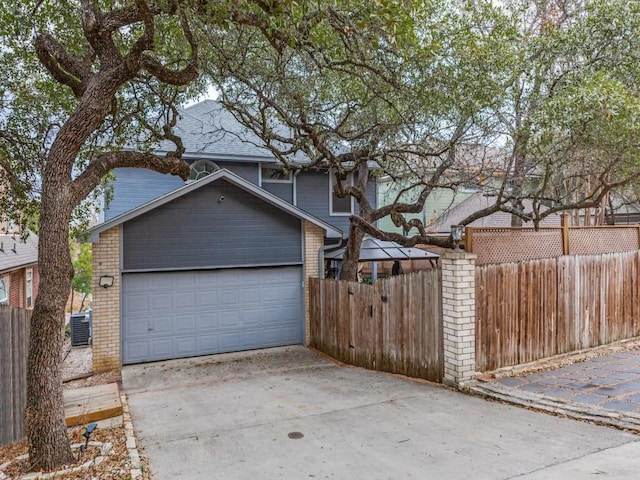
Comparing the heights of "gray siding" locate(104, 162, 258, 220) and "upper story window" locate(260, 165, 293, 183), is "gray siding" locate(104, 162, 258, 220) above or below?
below

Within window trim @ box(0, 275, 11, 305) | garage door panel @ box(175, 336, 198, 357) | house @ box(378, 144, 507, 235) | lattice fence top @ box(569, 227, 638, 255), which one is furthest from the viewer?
window trim @ box(0, 275, 11, 305)

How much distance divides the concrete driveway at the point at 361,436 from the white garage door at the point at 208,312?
2.42 metres

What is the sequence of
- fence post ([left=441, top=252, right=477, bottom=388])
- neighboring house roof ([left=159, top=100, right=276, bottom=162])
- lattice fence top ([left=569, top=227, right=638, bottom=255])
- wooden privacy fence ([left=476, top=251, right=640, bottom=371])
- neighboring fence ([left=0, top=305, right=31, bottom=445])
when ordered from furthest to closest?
neighboring house roof ([left=159, top=100, right=276, bottom=162]), lattice fence top ([left=569, top=227, right=638, bottom=255]), wooden privacy fence ([left=476, top=251, right=640, bottom=371]), fence post ([left=441, top=252, right=477, bottom=388]), neighboring fence ([left=0, top=305, right=31, bottom=445])

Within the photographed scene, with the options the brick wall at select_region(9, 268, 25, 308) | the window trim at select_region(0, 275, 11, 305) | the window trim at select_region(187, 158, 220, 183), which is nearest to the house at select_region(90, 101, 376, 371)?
the window trim at select_region(187, 158, 220, 183)

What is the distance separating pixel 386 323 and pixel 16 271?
13.0 m

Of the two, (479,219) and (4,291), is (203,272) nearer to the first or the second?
(4,291)

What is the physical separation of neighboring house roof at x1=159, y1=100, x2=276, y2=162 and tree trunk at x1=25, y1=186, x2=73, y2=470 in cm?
810

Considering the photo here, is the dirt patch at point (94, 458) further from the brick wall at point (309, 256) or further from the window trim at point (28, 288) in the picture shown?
the window trim at point (28, 288)

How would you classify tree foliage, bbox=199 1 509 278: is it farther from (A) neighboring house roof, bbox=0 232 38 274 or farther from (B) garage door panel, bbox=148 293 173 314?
(A) neighboring house roof, bbox=0 232 38 274

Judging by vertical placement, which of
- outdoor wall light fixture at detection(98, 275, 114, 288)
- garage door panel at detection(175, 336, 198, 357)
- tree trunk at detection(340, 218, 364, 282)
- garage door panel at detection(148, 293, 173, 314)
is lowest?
garage door panel at detection(175, 336, 198, 357)

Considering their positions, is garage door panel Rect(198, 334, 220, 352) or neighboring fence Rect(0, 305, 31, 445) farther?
garage door panel Rect(198, 334, 220, 352)

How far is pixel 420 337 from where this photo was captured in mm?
7414

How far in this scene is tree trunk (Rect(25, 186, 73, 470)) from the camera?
4.45 metres

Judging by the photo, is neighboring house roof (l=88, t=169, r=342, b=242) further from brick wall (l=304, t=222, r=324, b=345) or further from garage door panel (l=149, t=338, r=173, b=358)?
garage door panel (l=149, t=338, r=173, b=358)
